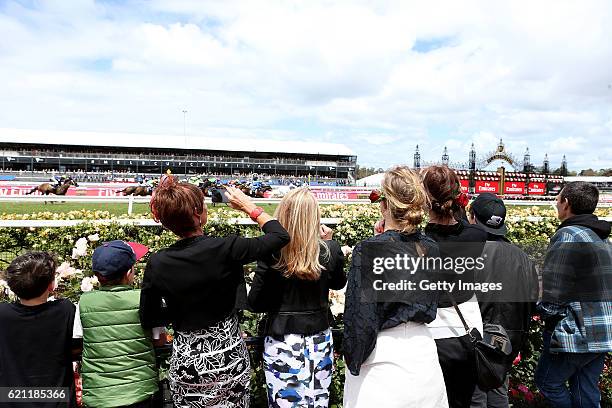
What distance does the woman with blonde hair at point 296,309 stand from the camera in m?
2.24

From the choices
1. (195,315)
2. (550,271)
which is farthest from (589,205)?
(195,315)

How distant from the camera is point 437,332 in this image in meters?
2.27

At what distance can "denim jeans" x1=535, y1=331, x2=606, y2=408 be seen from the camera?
2.65 meters

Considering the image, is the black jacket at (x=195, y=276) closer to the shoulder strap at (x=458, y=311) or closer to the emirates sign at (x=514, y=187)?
the shoulder strap at (x=458, y=311)

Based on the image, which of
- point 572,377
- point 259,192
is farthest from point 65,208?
point 572,377

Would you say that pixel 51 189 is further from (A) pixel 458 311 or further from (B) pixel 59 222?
(A) pixel 458 311

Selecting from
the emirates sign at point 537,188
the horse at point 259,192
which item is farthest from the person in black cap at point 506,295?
the emirates sign at point 537,188

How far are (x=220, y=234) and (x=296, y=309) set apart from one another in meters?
5.03

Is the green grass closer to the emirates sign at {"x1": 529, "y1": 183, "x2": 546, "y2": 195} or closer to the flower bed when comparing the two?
the flower bed

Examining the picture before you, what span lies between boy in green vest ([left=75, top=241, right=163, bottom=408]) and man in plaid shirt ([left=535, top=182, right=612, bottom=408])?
2.25m

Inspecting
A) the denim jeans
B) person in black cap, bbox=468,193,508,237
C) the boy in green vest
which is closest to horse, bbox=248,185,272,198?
person in black cap, bbox=468,193,508,237

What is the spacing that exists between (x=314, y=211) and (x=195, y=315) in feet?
2.46

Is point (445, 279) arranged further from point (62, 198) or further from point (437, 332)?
point (62, 198)

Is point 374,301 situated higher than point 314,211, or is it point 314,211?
point 314,211
